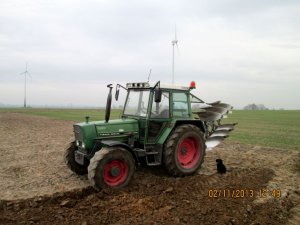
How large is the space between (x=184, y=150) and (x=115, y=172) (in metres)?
2.31

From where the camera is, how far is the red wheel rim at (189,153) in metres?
8.88

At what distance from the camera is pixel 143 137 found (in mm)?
8484

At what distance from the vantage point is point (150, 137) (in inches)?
336

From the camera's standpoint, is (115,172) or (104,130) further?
(104,130)

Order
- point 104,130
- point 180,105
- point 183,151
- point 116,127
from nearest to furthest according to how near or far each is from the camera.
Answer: point 104,130 < point 116,127 < point 183,151 < point 180,105

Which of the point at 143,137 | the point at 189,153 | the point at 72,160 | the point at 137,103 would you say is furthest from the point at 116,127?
the point at 189,153

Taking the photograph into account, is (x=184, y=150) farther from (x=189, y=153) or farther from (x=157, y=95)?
(x=157, y=95)

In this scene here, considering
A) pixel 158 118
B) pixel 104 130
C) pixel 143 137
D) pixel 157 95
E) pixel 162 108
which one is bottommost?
pixel 143 137

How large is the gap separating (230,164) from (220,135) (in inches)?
37.8

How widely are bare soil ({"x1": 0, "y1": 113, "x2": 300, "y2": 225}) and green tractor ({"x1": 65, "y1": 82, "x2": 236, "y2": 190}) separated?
1.35 feet

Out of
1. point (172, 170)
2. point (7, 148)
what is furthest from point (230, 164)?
point (7, 148)

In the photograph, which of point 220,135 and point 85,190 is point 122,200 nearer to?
point 85,190

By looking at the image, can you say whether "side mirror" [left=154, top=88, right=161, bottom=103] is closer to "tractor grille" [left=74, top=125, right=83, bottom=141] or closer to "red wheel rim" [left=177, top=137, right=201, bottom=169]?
"red wheel rim" [left=177, top=137, right=201, bottom=169]

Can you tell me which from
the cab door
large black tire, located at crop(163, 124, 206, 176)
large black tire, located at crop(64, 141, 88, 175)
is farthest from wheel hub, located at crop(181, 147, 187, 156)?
large black tire, located at crop(64, 141, 88, 175)
